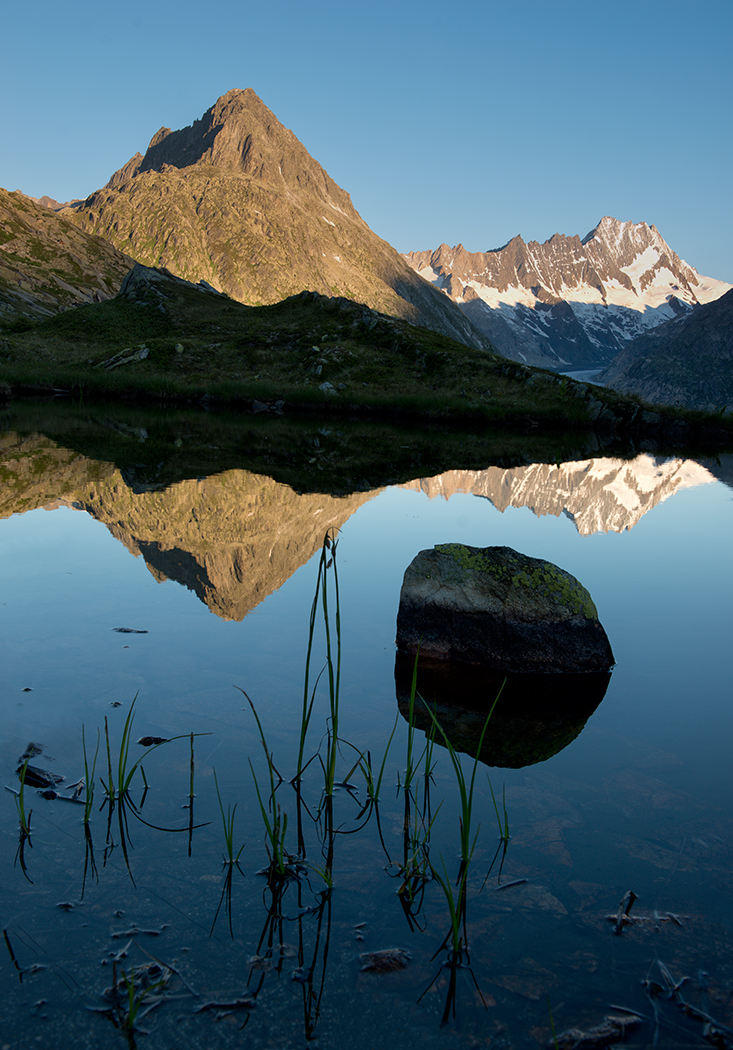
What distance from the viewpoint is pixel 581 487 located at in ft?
63.8

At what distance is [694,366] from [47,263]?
129097 millimetres

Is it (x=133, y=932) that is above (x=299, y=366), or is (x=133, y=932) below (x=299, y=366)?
below

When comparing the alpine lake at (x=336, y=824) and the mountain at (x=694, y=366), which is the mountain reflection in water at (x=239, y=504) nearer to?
the alpine lake at (x=336, y=824)

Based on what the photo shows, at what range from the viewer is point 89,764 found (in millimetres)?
4605

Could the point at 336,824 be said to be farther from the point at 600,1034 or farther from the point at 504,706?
the point at 504,706

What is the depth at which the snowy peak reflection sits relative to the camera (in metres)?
15.6

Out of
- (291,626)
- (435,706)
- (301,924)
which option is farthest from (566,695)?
(301,924)

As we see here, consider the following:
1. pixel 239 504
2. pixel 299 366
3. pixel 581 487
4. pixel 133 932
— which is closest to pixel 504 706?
pixel 133 932

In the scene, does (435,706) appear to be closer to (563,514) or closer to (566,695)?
(566,695)

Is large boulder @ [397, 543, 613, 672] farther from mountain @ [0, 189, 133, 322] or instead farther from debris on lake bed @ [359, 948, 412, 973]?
mountain @ [0, 189, 133, 322]

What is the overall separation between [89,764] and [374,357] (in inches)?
1871

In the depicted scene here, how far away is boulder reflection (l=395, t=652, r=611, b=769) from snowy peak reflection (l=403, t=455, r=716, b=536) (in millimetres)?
7685

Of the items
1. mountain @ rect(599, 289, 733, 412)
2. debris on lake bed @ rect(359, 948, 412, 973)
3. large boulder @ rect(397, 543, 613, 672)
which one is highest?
mountain @ rect(599, 289, 733, 412)

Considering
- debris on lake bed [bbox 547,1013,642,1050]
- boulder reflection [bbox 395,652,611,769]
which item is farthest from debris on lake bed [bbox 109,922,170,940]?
boulder reflection [bbox 395,652,611,769]
